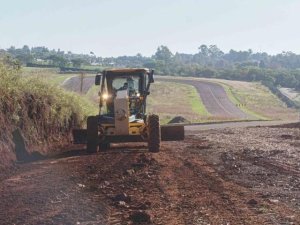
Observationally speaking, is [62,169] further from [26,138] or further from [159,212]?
[159,212]

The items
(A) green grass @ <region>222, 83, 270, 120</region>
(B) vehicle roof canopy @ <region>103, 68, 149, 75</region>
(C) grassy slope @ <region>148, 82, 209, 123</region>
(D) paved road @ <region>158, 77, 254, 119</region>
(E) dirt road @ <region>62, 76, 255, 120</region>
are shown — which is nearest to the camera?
(B) vehicle roof canopy @ <region>103, 68, 149, 75</region>

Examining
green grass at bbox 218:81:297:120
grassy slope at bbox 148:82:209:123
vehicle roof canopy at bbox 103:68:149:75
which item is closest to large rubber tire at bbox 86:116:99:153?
vehicle roof canopy at bbox 103:68:149:75

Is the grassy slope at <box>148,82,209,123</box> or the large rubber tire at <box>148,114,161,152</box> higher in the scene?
the large rubber tire at <box>148,114,161,152</box>

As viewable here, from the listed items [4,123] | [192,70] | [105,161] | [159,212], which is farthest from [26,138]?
[192,70]

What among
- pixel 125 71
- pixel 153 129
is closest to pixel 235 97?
pixel 125 71

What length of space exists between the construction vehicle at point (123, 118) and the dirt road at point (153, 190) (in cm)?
82

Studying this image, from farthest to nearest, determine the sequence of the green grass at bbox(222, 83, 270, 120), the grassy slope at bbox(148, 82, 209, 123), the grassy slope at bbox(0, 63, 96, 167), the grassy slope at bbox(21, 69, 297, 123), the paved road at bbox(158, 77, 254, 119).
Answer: the green grass at bbox(222, 83, 270, 120) < the grassy slope at bbox(21, 69, 297, 123) < the paved road at bbox(158, 77, 254, 119) < the grassy slope at bbox(148, 82, 209, 123) < the grassy slope at bbox(0, 63, 96, 167)

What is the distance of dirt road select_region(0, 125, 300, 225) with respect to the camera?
332 inches

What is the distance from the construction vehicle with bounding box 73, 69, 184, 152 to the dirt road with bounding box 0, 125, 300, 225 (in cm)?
82

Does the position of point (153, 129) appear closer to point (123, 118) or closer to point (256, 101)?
point (123, 118)

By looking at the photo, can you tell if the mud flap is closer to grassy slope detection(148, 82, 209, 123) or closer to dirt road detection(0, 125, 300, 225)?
dirt road detection(0, 125, 300, 225)

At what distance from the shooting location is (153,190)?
10.7 m

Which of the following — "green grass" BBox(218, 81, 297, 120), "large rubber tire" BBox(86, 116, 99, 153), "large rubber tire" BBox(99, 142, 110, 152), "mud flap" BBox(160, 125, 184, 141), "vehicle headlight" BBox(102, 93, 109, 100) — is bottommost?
"green grass" BBox(218, 81, 297, 120)

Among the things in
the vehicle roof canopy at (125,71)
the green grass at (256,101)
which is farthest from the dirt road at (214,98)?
the vehicle roof canopy at (125,71)
